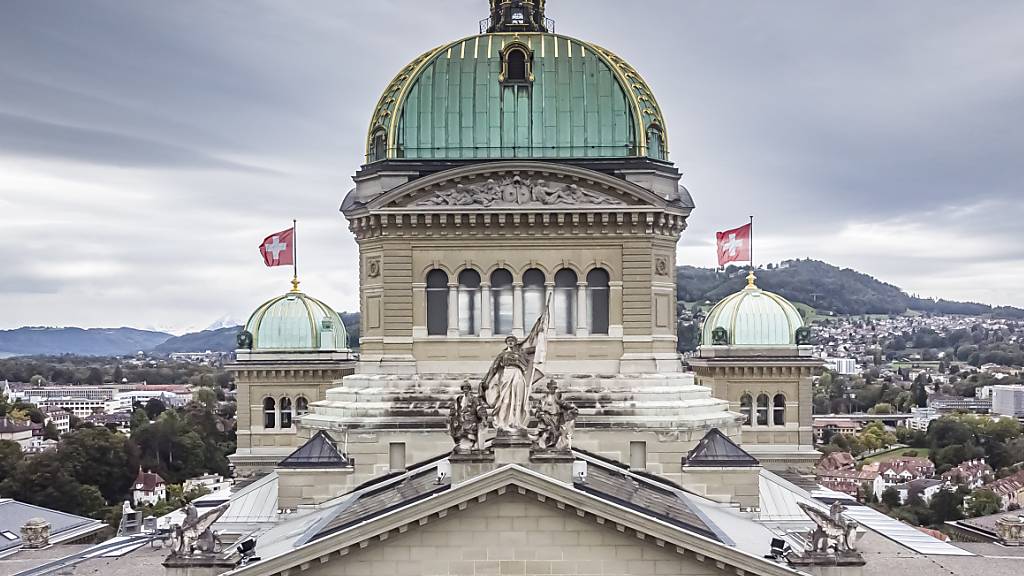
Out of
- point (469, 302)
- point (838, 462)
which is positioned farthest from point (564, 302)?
point (838, 462)

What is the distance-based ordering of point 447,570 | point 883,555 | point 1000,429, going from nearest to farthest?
A: point 447,570, point 883,555, point 1000,429

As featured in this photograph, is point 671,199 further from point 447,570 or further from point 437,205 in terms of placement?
point 447,570

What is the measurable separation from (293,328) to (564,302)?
3079 centimetres

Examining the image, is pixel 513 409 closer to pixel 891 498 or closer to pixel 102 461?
pixel 891 498

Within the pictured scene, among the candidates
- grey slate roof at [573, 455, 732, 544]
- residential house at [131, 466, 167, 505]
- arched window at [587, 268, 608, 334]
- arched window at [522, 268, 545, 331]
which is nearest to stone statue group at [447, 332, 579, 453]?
grey slate roof at [573, 455, 732, 544]

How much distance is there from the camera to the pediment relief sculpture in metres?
49.4

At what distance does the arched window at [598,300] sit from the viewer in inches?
1977

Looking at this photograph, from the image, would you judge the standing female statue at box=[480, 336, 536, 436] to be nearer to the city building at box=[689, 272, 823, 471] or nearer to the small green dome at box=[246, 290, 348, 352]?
the city building at box=[689, 272, 823, 471]

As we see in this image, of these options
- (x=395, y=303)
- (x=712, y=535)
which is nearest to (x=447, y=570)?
(x=712, y=535)

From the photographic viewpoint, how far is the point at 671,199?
50.4m

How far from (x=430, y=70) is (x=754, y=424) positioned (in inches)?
1247

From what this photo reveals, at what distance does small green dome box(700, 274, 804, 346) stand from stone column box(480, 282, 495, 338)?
2847cm

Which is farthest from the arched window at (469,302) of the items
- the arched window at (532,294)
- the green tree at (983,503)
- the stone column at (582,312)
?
the green tree at (983,503)

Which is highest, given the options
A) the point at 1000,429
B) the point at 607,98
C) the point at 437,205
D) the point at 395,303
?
the point at 607,98
